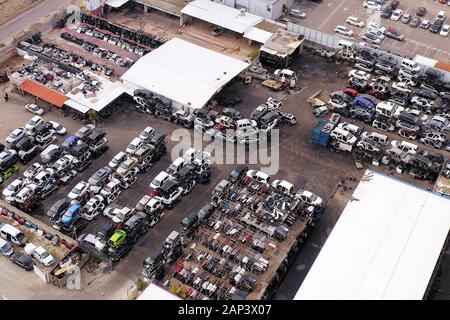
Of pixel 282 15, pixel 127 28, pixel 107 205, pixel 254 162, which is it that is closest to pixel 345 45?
pixel 282 15

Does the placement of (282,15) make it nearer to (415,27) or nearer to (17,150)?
(415,27)

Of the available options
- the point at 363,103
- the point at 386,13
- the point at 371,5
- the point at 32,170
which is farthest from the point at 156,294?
the point at 371,5

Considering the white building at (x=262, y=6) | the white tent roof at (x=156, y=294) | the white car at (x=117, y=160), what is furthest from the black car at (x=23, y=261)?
the white building at (x=262, y=6)

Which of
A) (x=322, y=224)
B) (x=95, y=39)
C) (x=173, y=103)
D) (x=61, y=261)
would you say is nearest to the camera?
(x=61, y=261)

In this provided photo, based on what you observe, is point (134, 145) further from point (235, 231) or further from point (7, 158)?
point (235, 231)

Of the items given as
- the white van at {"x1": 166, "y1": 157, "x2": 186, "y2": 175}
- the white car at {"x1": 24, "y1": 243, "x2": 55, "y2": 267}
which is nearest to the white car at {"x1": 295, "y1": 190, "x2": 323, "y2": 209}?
the white van at {"x1": 166, "y1": 157, "x2": 186, "y2": 175}
